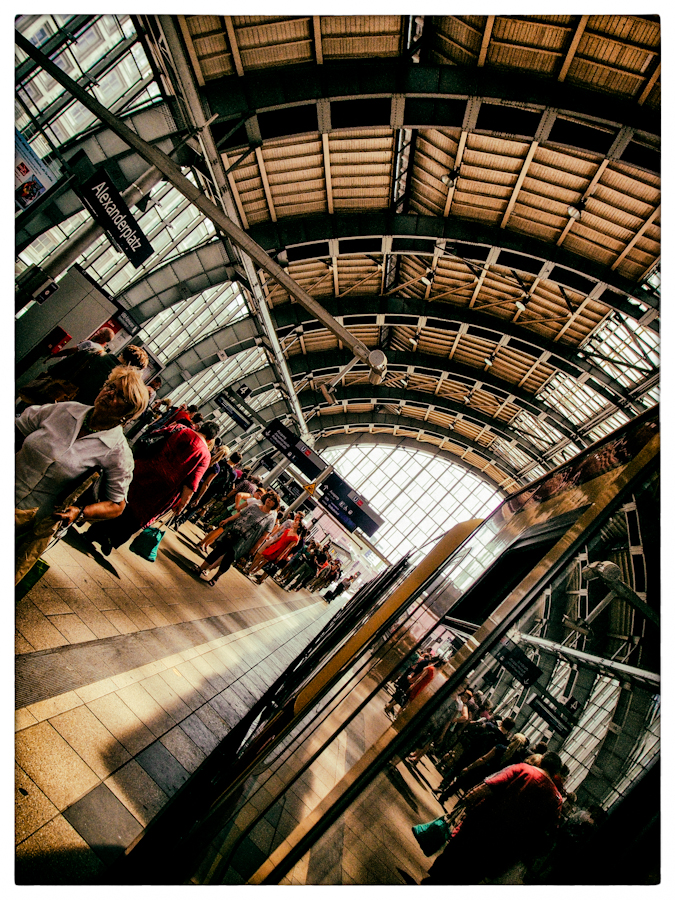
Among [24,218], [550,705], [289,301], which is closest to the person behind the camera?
[550,705]

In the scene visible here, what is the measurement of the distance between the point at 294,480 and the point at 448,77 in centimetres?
1629

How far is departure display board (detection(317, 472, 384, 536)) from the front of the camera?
16.9 meters

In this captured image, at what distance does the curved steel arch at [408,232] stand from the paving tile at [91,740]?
43.8 ft

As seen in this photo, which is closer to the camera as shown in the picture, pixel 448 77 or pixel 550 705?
pixel 550 705

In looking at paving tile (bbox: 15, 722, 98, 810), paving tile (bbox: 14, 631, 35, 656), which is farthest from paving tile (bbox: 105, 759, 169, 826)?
paving tile (bbox: 14, 631, 35, 656)

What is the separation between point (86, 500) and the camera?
98.9 inches

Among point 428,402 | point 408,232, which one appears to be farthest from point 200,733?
point 428,402

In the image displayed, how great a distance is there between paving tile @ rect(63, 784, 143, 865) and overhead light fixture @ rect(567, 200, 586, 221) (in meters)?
14.5

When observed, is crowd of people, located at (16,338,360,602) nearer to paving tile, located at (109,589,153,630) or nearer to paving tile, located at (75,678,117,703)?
paving tile, located at (109,589,153,630)

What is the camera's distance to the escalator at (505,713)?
1.10m

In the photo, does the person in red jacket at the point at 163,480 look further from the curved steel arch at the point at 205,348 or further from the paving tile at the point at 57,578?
the curved steel arch at the point at 205,348

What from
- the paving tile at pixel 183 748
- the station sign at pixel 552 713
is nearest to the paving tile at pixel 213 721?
the paving tile at pixel 183 748

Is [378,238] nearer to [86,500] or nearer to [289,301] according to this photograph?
[289,301]
